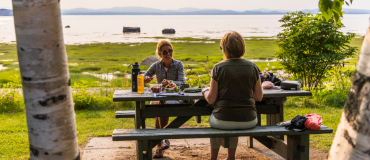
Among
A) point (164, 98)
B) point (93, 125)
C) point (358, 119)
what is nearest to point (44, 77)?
point (358, 119)

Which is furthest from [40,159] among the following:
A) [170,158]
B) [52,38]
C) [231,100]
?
[170,158]

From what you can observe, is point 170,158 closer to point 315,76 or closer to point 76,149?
point 76,149

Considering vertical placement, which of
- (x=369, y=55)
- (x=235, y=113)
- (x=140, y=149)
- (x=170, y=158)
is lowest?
(x=170, y=158)

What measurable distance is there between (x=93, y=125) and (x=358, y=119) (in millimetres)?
5003

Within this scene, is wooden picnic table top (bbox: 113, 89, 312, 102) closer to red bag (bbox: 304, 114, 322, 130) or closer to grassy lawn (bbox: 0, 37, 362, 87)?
red bag (bbox: 304, 114, 322, 130)

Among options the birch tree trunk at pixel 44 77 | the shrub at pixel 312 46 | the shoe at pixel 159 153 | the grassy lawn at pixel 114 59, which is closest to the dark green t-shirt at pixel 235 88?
the shoe at pixel 159 153

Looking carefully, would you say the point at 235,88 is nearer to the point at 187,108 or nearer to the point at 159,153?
the point at 187,108

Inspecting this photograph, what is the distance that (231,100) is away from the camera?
338 cm

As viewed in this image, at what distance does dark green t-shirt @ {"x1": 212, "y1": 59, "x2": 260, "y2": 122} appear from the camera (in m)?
3.32

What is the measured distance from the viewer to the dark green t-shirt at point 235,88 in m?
3.32

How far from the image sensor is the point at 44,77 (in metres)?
1.68

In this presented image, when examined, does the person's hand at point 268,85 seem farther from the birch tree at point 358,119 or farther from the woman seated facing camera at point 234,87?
the birch tree at point 358,119

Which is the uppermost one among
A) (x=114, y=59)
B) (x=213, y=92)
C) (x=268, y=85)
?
(x=213, y=92)

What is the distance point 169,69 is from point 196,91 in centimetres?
92
